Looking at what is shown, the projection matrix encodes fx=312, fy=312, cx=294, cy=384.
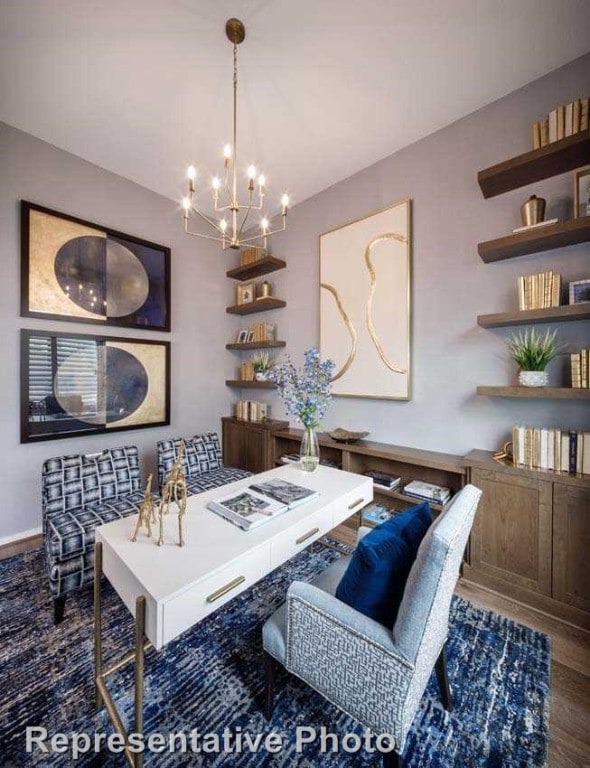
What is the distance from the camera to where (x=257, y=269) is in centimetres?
362

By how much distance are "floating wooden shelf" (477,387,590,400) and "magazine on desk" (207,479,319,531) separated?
4.26 feet

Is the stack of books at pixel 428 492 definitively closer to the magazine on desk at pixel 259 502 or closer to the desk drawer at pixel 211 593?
the magazine on desk at pixel 259 502

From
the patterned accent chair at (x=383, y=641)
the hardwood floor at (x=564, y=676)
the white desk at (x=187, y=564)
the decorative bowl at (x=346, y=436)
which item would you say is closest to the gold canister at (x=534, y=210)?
the patterned accent chair at (x=383, y=641)

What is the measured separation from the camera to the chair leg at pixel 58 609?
5.46 ft

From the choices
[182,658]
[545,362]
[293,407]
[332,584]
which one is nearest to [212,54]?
[293,407]

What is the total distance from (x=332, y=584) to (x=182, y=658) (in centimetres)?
84

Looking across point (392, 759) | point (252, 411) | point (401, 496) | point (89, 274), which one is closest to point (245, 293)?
point (252, 411)

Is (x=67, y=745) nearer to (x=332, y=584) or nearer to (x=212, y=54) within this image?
(x=332, y=584)

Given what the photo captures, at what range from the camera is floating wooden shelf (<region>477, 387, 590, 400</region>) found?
5.52 feet

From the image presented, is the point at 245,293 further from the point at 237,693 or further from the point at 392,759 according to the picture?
the point at 392,759

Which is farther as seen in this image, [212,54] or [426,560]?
[212,54]

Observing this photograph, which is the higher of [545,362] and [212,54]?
[212,54]

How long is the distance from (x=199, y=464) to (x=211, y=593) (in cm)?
184

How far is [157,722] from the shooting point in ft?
3.93
